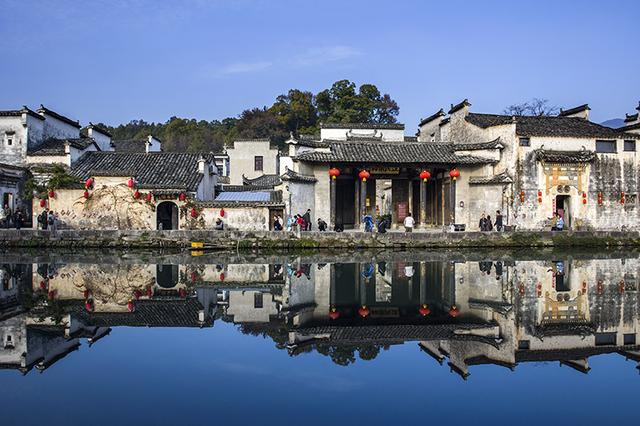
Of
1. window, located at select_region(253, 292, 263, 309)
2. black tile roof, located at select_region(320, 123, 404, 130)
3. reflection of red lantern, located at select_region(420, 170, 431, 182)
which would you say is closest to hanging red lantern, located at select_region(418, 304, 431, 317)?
window, located at select_region(253, 292, 263, 309)

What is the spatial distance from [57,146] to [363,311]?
26.2 metres

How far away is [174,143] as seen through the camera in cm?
7212

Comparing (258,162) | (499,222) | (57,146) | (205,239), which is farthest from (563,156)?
(57,146)

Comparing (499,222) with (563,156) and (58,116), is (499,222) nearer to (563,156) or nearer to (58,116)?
(563,156)

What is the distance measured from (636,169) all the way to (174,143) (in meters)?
56.1

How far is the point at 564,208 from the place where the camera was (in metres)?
28.2

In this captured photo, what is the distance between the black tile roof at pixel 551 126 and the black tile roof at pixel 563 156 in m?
0.90

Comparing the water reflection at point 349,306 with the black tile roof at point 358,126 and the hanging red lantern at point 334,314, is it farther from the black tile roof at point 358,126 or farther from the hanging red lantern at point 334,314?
the black tile roof at point 358,126

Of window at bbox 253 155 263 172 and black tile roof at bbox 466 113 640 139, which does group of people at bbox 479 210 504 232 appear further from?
window at bbox 253 155 263 172

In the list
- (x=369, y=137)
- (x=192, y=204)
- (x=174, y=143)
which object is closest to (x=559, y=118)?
(x=369, y=137)

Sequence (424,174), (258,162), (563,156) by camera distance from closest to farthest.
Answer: (563,156), (424,174), (258,162)

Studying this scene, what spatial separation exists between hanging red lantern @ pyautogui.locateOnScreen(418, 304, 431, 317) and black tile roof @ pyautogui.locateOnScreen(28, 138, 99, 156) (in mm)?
24657

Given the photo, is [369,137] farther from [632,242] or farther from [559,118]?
[632,242]

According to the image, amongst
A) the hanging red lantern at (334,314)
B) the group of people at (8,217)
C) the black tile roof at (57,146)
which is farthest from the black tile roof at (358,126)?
the hanging red lantern at (334,314)
